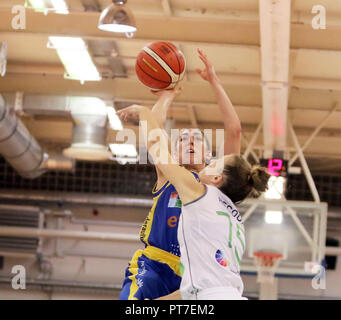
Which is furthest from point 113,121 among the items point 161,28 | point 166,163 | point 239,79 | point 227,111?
point 166,163

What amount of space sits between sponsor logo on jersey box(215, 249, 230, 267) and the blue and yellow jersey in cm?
66

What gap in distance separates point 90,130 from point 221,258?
707 cm

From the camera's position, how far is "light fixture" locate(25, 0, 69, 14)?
6275 millimetres

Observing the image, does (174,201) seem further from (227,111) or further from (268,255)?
(268,255)

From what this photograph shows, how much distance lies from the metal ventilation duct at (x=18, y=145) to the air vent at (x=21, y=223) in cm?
200

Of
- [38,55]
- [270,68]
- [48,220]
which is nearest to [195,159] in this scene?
[270,68]

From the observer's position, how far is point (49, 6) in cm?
636

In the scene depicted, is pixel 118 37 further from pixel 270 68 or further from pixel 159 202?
pixel 159 202

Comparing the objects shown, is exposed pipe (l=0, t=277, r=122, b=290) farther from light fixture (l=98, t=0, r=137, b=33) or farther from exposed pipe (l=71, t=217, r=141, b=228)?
light fixture (l=98, t=0, r=137, b=33)

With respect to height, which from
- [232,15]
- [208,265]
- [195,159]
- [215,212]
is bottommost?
[208,265]

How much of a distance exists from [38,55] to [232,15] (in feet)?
9.31

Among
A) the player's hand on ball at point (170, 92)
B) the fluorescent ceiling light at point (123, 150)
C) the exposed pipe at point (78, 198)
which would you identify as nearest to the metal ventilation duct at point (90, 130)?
the fluorescent ceiling light at point (123, 150)

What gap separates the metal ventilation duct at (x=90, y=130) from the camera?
9.20 metres

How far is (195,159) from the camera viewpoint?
3496 mm
